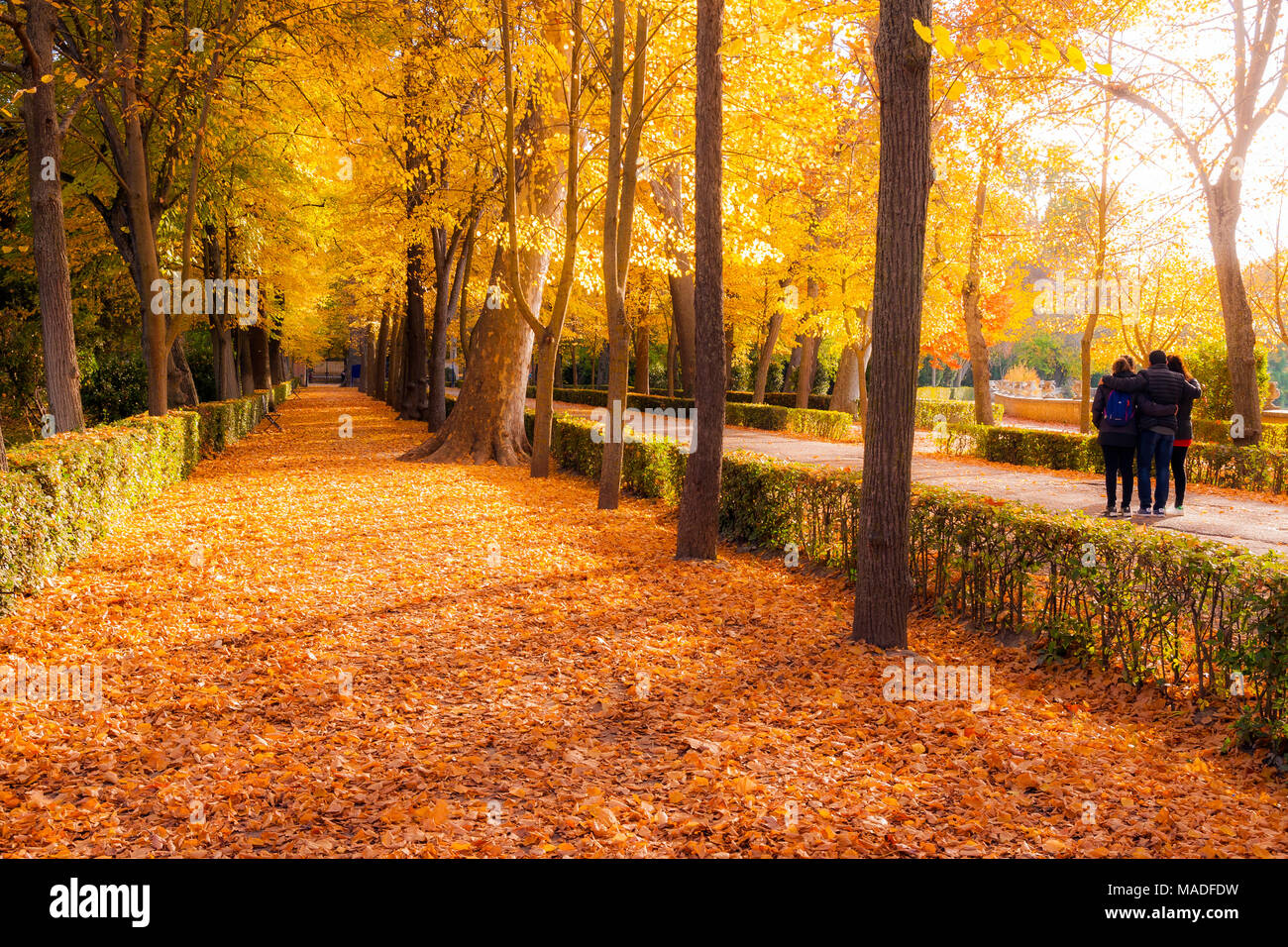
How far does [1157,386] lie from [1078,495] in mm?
3339

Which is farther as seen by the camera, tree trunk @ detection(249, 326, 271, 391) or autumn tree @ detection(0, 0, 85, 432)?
tree trunk @ detection(249, 326, 271, 391)

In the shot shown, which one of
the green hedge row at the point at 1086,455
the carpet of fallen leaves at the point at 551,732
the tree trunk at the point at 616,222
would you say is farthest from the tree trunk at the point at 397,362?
the carpet of fallen leaves at the point at 551,732

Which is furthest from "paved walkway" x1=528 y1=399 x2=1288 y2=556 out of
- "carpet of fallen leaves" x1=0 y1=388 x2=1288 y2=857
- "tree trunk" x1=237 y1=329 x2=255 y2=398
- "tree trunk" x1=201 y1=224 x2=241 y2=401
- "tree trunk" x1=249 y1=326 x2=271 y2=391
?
"tree trunk" x1=249 y1=326 x2=271 y2=391

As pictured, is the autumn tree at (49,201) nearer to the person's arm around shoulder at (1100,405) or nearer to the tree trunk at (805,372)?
the person's arm around shoulder at (1100,405)

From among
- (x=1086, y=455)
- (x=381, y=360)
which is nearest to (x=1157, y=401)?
(x=1086, y=455)

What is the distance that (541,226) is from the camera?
13984 mm

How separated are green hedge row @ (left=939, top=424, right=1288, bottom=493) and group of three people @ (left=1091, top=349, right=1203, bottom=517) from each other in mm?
4149

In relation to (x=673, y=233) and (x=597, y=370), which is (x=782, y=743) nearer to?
(x=673, y=233)

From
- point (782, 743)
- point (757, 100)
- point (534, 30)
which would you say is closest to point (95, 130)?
point (534, 30)

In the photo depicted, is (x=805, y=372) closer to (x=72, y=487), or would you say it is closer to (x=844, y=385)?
(x=844, y=385)

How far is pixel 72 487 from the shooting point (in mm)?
7738

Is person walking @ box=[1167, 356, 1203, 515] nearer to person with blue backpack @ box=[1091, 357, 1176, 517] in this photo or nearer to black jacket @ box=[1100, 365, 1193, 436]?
black jacket @ box=[1100, 365, 1193, 436]

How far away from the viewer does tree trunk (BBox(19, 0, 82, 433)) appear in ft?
33.7

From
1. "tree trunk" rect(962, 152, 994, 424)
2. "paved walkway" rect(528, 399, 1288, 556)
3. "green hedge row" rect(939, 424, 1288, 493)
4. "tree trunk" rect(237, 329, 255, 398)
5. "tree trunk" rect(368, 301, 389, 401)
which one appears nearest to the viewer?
"paved walkway" rect(528, 399, 1288, 556)
